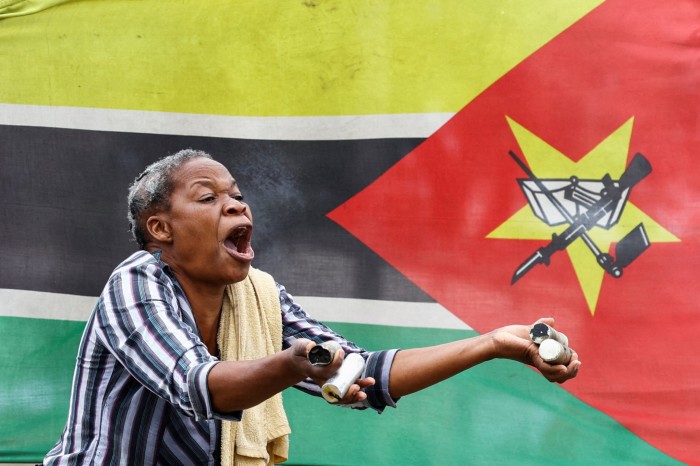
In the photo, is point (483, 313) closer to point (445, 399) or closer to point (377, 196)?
point (445, 399)

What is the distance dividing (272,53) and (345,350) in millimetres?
1473

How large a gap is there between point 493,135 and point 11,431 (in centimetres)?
206

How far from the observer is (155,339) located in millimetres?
2094

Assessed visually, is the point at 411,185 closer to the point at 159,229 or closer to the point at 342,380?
the point at 159,229

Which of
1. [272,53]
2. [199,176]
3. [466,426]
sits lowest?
[466,426]

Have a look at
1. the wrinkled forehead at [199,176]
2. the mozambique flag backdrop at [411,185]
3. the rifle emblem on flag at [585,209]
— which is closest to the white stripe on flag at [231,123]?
the mozambique flag backdrop at [411,185]

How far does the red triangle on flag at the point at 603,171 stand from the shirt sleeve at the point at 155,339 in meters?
1.35

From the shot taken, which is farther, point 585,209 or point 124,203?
point 124,203

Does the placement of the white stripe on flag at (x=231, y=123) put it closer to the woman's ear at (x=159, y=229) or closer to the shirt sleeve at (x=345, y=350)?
the shirt sleeve at (x=345, y=350)

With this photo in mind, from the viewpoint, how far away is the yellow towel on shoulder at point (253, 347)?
2.46m

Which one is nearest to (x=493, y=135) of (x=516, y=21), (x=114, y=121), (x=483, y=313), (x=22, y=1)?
(x=516, y=21)

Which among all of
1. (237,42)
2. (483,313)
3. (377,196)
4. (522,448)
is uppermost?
(237,42)

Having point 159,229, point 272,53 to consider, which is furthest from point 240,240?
point 272,53

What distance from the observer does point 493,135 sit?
3385 mm
